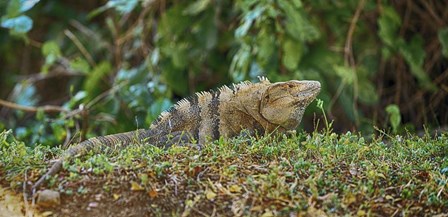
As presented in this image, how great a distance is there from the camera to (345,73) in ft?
24.8

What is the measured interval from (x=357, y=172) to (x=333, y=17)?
161 inches

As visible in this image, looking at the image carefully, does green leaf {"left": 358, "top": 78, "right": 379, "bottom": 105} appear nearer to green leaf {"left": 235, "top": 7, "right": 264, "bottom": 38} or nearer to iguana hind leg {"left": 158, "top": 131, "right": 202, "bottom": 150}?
green leaf {"left": 235, "top": 7, "right": 264, "bottom": 38}

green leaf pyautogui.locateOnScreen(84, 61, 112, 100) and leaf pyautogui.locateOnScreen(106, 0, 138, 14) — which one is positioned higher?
leaf pyautogui.locateOnScreen(106, 0, 138, 14)

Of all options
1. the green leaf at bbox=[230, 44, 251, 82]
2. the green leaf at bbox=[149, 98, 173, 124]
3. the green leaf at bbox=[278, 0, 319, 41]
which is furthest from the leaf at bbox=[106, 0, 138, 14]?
the green leaf at bbox=[278, 0, 319, 41]

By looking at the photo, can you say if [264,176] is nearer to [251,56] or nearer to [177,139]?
[177,139]

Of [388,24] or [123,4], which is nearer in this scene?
[123,4]

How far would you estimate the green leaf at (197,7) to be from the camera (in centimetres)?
795

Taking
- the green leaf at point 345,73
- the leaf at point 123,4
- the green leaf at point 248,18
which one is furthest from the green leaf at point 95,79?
the green leaf at point 345,73

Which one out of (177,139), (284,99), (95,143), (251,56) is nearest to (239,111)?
(284,99)

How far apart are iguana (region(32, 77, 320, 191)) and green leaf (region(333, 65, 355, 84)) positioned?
2628 mm

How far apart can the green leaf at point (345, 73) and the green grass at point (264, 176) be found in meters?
3.05

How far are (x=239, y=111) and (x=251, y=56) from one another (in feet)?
→ 8.40

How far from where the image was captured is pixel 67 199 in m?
3.90

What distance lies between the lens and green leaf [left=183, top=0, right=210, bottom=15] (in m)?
7.95
